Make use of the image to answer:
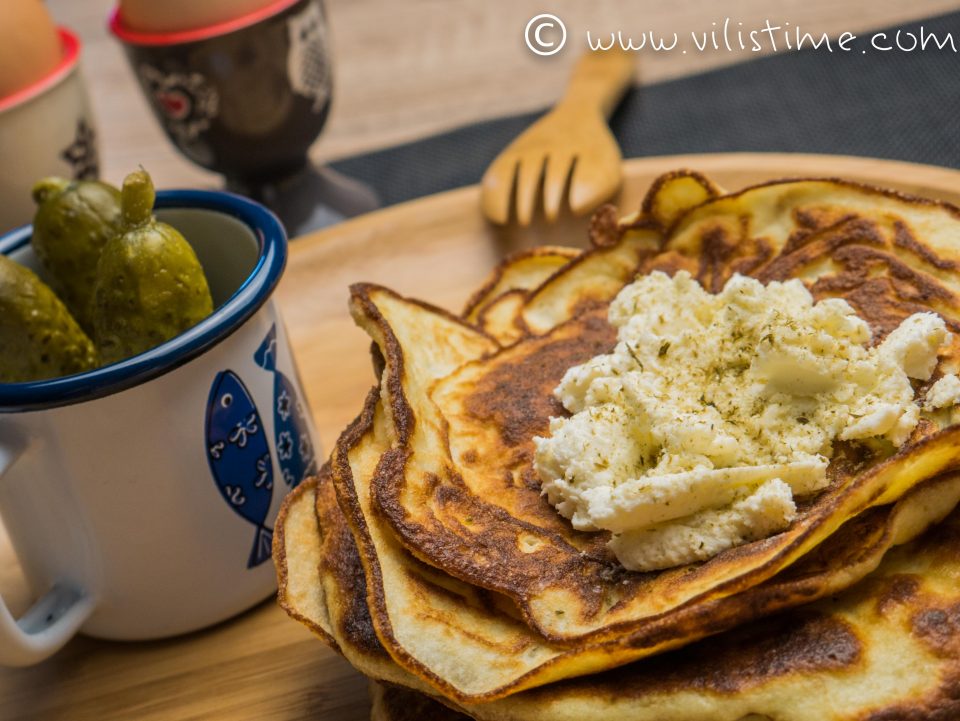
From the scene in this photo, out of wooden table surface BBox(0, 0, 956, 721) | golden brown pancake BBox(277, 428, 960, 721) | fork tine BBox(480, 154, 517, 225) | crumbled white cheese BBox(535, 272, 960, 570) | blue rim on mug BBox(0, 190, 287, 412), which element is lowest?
wooden table surface BBox(0, 0, 956, 721)

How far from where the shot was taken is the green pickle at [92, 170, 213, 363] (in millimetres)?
1823

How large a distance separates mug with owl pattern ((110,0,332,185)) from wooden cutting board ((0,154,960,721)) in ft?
2.13

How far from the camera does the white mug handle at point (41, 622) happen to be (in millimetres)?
1726

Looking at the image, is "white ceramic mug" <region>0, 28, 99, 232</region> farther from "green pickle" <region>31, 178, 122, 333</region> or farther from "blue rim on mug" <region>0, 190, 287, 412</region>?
"blue rim on mug" <region>0, 190, 287, 412</region>

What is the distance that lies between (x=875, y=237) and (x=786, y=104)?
195 cm

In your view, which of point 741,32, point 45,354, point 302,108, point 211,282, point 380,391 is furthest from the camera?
point 741,32

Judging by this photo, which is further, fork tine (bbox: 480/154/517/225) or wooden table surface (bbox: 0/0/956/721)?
fork tine (bbox: 480/154/517/225)

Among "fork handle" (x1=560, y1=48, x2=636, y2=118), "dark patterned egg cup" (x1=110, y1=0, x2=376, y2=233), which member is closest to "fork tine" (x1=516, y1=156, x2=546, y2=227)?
"fork handle" (x1=560, y1=48, x2=636, y2=118)

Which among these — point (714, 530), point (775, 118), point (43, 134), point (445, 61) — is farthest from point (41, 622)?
point (445, 61)

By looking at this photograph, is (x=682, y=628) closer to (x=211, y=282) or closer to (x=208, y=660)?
(x=208, y=660)

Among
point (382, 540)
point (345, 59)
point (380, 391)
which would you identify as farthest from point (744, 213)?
point (345, 59)

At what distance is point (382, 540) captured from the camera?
1531 millimetres

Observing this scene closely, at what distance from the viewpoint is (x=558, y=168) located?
119 inches

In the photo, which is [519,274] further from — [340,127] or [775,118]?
[340,127]
